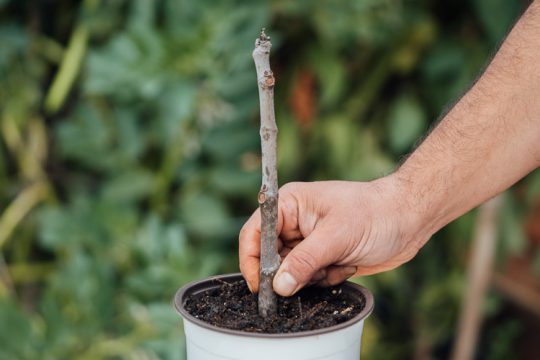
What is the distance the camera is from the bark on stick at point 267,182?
1.12 metres

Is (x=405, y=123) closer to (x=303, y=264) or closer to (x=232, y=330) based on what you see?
(x=303, y=264)

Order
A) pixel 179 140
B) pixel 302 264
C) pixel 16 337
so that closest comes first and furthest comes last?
pixel 302 264 → pixel 16 337 → pixel 179 140

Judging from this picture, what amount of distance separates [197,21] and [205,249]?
0.62m

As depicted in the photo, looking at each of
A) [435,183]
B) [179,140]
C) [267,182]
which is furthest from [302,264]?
[179,140]

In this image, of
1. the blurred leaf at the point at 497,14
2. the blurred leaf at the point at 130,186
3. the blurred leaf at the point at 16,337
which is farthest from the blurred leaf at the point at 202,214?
the blurred leaf at the point at 497,14

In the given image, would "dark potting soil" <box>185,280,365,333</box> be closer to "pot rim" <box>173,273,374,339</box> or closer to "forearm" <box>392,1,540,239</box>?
"pot rim" <box>173,273,374,339</box>

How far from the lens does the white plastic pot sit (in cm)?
110

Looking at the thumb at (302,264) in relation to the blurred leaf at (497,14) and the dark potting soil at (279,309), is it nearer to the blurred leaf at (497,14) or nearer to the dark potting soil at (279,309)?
the dark potting soil at (279,309)

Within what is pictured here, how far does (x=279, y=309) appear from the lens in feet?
4.13

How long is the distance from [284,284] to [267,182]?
0.14 meters

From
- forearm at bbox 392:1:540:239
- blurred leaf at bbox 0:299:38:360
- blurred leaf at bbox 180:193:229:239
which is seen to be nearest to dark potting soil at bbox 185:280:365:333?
forearm at bbox 392:1:540:239

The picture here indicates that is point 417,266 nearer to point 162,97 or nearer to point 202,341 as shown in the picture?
point 162,97

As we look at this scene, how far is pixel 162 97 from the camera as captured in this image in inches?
90.6

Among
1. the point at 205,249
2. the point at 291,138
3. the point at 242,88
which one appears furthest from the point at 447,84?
the point at 205,249
